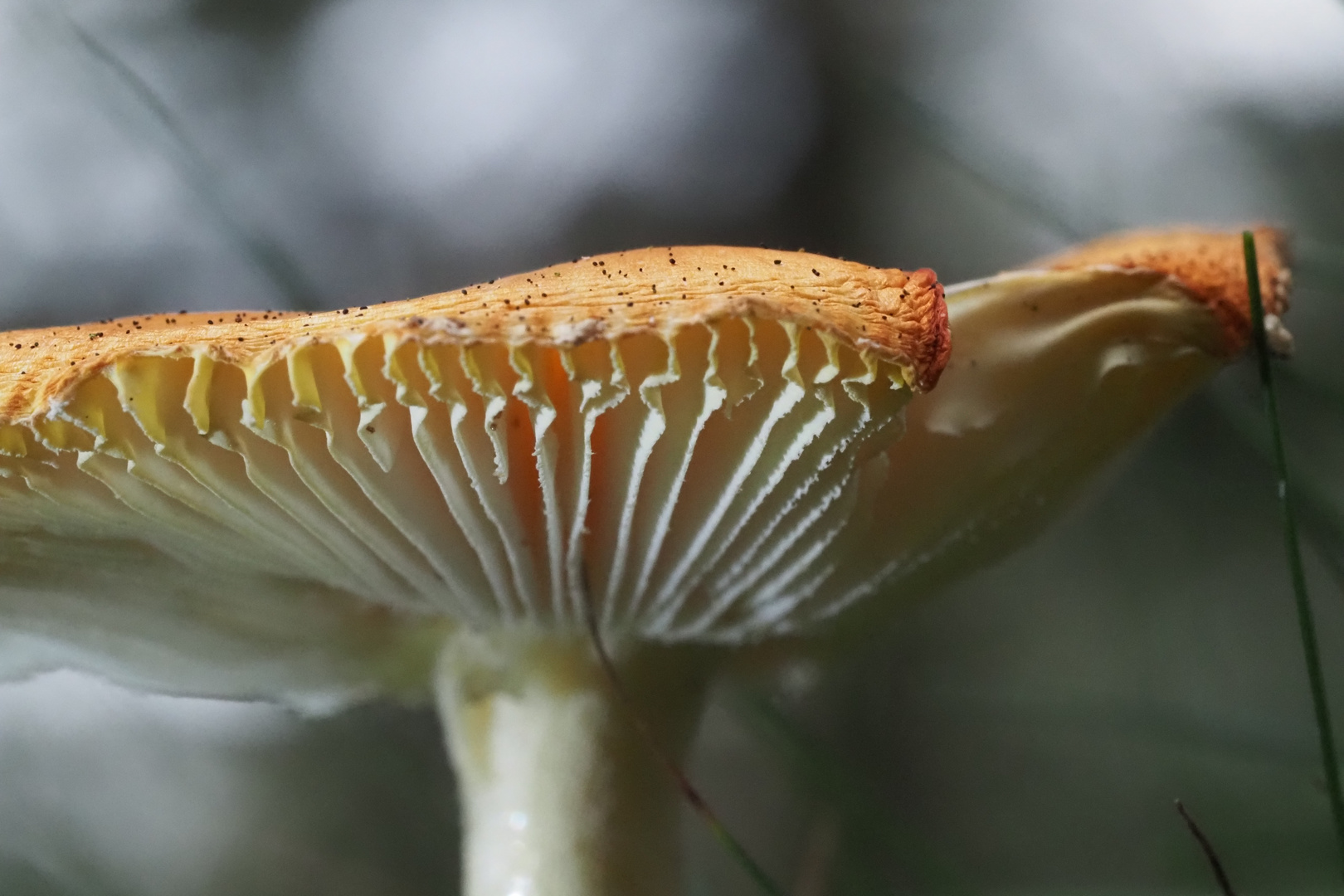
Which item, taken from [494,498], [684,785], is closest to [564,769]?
[684,785]

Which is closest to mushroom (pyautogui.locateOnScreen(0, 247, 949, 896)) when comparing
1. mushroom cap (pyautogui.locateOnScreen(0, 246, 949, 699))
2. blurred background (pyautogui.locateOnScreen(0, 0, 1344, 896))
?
mushroom cap (pyautogui.locateOnScreen(0, 246, 949, 699))

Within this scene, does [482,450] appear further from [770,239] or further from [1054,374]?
[770,239]

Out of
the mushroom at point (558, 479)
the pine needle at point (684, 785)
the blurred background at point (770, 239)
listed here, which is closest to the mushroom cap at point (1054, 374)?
the mushroom at point (558, 479)

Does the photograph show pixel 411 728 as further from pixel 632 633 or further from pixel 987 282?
pixel 987 282

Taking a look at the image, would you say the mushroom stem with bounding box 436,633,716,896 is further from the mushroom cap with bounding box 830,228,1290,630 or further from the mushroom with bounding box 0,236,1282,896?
the mushroom cap with bounding box 830,228,1290,630

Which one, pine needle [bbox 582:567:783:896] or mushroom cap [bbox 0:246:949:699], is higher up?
mushroom cap [bbox 0:246:949:699]

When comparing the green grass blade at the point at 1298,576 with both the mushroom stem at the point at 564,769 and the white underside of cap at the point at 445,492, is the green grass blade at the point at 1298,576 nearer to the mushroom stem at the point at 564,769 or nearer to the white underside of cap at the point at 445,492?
the white underside of cap at the point at 445,492

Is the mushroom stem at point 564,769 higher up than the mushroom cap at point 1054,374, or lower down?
lower down
